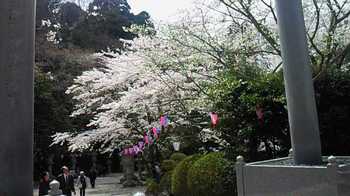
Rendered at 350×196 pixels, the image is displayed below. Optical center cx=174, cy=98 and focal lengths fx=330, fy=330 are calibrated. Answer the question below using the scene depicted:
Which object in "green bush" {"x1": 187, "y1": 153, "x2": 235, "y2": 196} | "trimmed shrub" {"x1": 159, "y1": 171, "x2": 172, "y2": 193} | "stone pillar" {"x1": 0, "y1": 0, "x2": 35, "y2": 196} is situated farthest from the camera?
"trimmed shrub" {"x1": 159, "y1": 171, "x2": 172, "y2": 193}

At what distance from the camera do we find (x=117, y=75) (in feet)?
50.3

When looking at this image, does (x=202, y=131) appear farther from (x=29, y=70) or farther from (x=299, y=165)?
(x=29, y=70)

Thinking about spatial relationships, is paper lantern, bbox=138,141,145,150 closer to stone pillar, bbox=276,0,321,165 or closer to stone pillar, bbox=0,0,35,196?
stone pillar, bbox=276,0,321,165

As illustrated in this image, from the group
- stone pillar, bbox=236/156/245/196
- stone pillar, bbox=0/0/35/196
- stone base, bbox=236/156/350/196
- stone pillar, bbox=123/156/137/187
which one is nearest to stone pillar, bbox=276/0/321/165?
stone base, bbox=236/156/350/196

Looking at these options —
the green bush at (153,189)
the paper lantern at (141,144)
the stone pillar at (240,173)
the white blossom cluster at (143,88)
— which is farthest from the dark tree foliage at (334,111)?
the paper lantern at (141,144)

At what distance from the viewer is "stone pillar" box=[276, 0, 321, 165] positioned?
5.76 metres

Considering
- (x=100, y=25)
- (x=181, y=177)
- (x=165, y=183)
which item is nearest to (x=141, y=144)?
(x=165, y=183)

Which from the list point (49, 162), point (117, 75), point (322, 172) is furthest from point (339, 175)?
point (49, 162)

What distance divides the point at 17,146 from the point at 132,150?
1459cm

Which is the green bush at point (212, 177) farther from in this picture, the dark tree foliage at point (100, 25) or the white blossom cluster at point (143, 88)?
the dark tree foliage at point (100, 25)

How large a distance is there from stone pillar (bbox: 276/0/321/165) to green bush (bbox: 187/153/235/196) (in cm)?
272

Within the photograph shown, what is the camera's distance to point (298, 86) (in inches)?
230

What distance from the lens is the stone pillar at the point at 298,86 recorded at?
576cm

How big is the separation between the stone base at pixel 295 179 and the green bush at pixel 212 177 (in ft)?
6.61
